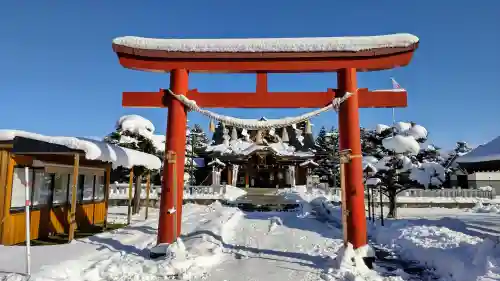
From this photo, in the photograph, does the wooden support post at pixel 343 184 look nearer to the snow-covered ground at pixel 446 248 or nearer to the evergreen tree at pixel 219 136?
the snow-covered ground at pixel 446 248

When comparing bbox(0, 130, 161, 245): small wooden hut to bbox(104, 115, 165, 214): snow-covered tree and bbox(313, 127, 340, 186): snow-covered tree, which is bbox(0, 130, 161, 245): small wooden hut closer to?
bbox(104, 115, 165, 214): snow-covered tree

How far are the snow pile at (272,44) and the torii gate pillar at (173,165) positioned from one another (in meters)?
0.66

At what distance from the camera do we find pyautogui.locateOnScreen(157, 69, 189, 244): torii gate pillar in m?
7.91

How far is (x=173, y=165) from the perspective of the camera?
26.1 ft

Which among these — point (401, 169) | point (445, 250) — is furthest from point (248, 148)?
point (445, 250)

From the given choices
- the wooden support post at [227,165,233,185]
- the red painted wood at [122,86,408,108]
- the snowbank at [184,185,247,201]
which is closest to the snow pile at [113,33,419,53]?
the red painted wood at [122,86,408,108]

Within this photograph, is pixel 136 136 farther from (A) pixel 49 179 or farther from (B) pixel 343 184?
(B) pixel 343 184

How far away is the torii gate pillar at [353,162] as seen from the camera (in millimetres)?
7559

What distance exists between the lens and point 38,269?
6.20 metres

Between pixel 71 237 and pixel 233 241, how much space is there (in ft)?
14.5

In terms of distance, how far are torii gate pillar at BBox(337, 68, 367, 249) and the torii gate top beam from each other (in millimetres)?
467

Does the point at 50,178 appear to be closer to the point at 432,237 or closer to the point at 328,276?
the point at 328,276

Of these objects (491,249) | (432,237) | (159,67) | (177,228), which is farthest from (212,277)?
(432,237)

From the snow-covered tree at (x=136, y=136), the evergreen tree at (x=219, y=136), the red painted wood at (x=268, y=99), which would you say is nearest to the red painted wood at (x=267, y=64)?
the red painted wood at (x=268, y=99)
